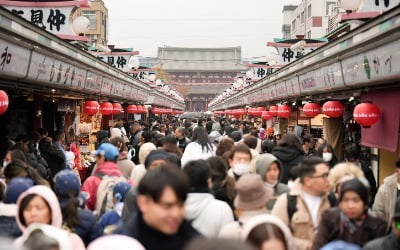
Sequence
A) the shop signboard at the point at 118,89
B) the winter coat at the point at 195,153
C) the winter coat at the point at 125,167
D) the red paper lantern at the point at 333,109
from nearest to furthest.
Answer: the winter coat at the point at 125,167 → the winter coat at the point at 195,153 → the red paper lantern at the point at 333,109 → the shop signboard at the point at 118,89

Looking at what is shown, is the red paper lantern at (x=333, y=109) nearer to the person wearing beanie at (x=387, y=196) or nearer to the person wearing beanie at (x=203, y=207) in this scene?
the person wearing beanie at (x=387, y=196)

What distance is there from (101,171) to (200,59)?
105 metres

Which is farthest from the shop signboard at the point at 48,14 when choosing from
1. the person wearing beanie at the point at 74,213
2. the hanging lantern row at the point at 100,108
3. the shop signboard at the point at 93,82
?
the person wearing beanie at the point at 74,213

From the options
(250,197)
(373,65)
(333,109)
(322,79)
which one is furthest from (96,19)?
(250,197)

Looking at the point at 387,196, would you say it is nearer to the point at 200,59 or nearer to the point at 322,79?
the point at 322,79

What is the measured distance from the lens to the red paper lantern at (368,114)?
9805mm

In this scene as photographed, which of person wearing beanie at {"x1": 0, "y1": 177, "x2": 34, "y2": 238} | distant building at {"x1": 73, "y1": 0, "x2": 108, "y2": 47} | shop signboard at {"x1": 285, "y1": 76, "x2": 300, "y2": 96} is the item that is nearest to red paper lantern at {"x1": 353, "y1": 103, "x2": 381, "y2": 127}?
person wearing beanie at {"x1": 0, "y1": 177, "x2": 34, "y2": 238}

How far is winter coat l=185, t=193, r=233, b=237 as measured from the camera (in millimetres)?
4891

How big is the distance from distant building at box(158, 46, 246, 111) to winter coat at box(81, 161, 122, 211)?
97278 mm

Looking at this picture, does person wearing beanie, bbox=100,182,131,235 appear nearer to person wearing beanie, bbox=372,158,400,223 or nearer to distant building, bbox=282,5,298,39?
person wearing beanie, bbox=372,158,400,223

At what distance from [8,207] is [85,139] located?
14719mm

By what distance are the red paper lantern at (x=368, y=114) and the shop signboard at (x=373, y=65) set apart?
436mm

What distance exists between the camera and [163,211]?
11.2 ft

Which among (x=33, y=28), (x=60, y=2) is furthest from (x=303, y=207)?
(x=60, y=2)
